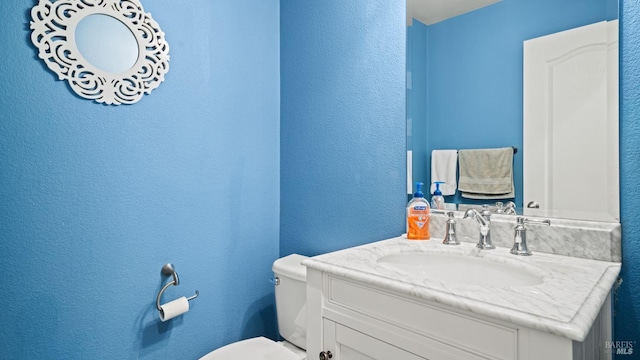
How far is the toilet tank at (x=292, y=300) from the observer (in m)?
1.42

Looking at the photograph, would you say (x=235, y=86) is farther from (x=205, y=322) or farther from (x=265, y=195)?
(x=205, y=322)

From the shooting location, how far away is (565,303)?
638mm

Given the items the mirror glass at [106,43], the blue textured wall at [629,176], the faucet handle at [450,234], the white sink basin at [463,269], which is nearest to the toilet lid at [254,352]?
the white sink basin at [463,269]

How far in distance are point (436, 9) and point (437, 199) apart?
0.76m

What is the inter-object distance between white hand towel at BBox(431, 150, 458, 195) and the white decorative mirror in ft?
3.84

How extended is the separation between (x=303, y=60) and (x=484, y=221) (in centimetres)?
116

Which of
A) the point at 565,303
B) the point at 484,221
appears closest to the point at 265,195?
the point at 484,221

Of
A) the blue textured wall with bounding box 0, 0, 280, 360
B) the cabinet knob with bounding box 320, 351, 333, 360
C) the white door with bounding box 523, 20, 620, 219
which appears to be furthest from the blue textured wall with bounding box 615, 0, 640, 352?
the blue textured wall with bounding box 0, 0, 280, 360

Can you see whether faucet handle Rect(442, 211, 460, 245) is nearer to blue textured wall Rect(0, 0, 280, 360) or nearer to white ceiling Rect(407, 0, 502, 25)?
white ceiling Rect(407, 0, 502, 25)

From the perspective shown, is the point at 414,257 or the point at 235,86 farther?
→ the point at 235,86

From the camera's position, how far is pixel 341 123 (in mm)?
1521

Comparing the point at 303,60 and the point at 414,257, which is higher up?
the point at 303,60

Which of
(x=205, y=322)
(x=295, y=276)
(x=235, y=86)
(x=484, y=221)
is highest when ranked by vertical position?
(x=235, y=86)

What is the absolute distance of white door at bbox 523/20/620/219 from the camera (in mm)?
926
